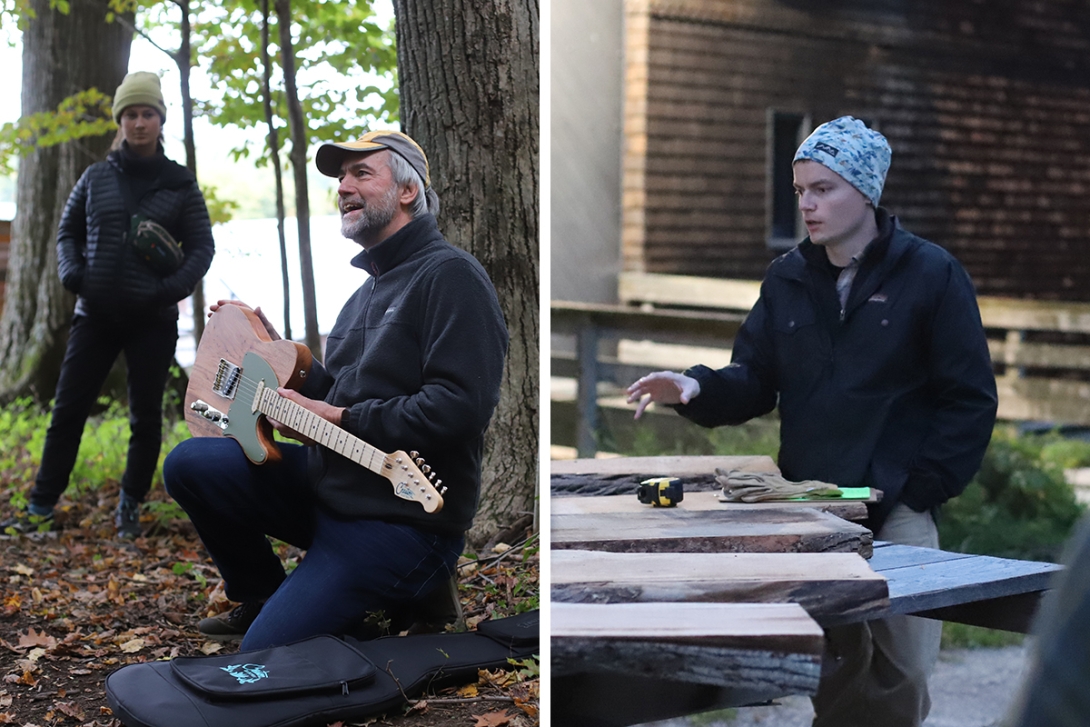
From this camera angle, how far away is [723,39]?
16.1 feet

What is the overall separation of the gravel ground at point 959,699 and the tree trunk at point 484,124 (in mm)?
1027

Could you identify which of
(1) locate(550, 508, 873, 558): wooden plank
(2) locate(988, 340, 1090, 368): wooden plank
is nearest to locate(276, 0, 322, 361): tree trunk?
(1) locate(550, 508, 873, 558): wooden plank

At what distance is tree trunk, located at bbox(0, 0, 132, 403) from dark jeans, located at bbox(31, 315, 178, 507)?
1.14m

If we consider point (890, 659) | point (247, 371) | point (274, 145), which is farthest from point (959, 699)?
point (274, 145)

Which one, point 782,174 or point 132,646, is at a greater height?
point 782,174

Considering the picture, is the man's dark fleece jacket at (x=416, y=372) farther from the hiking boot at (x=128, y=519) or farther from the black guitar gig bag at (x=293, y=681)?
the hiking boot at (x=128, y=519)

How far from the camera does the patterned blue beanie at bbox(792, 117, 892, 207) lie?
1.88 meters

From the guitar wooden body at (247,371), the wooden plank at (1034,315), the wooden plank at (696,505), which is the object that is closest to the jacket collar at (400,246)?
the guitar wooden body at (247,371)

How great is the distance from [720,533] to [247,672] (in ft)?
3.53

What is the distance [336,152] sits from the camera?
252cm

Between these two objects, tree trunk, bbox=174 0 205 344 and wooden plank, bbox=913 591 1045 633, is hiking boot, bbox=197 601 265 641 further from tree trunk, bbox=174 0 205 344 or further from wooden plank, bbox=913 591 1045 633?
wooden plank, bbox=913 591 1045 633

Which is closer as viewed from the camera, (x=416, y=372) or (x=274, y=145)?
(x=416, y=372)

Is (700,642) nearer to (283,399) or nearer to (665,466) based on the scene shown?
(665,466)

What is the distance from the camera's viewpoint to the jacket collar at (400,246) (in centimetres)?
251
